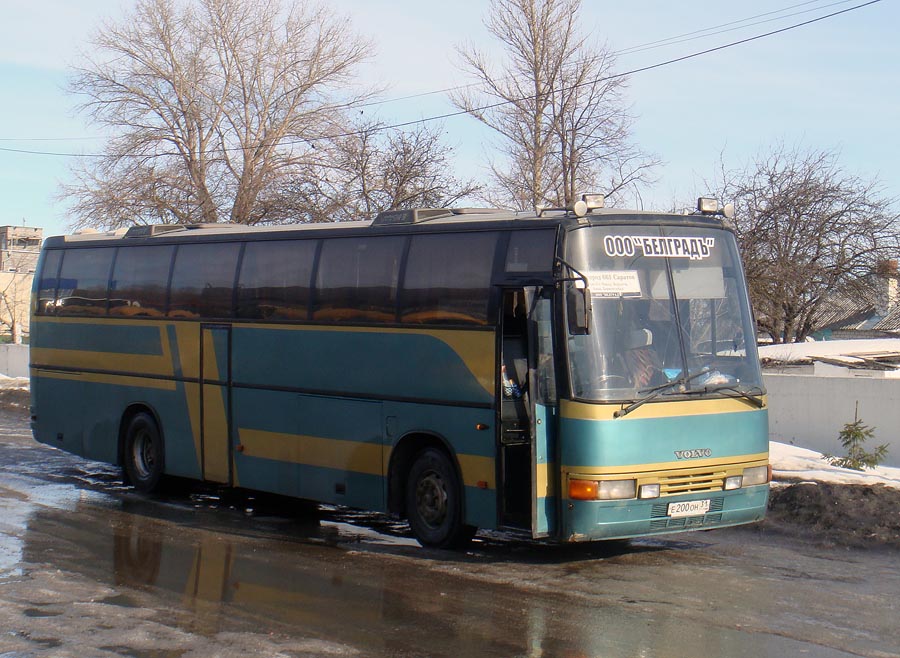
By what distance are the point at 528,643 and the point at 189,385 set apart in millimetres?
7666

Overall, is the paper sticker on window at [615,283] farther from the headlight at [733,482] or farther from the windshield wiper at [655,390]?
the headlight at [733,482]

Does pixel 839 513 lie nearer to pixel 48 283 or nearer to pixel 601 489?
pixel 601 489

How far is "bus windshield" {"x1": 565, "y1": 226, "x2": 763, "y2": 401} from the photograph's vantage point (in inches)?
365

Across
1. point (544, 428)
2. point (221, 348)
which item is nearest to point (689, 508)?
point (544, 428)

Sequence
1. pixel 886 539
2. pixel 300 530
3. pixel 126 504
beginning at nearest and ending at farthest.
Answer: pixel 886 539 < pixel 300 530 < pixel 126 504

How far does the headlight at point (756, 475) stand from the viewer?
9852 mm

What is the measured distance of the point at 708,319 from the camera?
32.3 feet

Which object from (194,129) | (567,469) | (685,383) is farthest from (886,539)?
(194,129)

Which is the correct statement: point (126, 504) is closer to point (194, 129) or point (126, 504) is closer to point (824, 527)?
point (824, 527)

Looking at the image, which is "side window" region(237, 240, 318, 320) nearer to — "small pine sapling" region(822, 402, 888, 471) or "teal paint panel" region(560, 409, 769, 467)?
"teal paint panel" region(560, 409, 769, 467)

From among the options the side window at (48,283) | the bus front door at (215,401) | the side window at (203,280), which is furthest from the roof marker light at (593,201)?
the side window at (48,283)

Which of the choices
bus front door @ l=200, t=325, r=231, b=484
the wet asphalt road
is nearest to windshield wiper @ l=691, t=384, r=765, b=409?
the wet asphalt road

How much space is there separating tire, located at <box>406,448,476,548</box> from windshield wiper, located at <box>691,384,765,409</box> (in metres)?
2.47

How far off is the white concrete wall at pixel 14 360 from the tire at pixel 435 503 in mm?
29163
